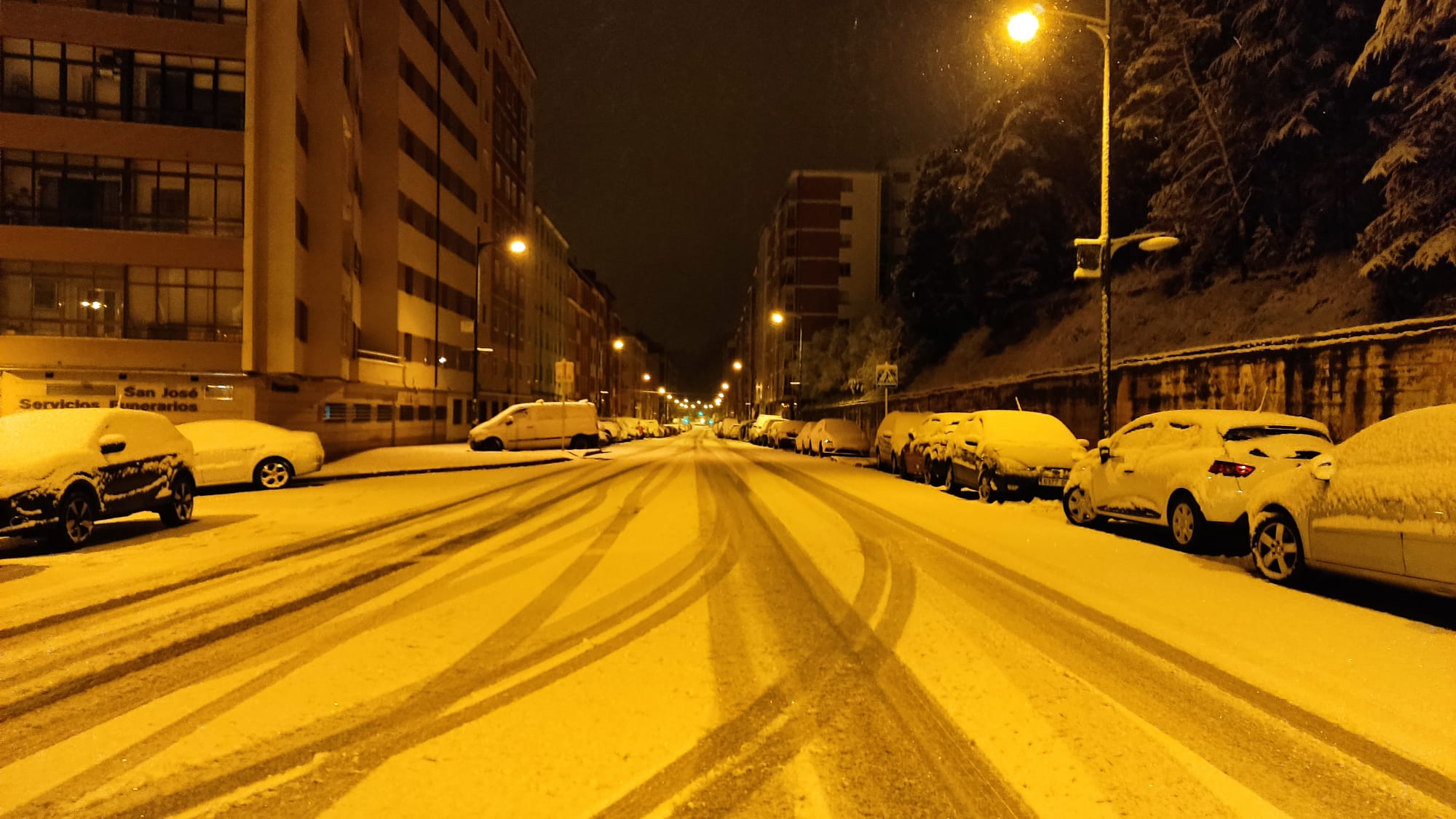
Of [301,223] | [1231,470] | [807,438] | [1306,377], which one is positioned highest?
[301,223]

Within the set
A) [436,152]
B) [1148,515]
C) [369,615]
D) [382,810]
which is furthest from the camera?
[436,152]

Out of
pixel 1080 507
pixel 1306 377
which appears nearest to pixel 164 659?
pixel 1080 507

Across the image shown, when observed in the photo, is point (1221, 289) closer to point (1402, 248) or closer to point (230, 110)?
point (1402, 248)

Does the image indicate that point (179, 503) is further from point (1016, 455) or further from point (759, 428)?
point (759, 428)

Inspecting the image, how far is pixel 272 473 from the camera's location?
58.0ft

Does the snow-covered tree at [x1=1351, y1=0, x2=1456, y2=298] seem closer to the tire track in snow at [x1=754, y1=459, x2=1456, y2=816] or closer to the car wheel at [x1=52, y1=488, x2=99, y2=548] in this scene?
the tire track in snow at [x1=754, y1=459, x2=1456, y2=816]

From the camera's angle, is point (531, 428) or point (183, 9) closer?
point (183, 9)

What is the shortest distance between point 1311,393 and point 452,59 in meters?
43.4

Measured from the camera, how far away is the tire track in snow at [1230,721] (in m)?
3.62

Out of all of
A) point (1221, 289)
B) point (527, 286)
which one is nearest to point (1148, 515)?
point (1221, 289)

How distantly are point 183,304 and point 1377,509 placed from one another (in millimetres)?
30057

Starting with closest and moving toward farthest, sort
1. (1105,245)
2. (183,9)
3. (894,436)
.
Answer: (1105,245), (894,436), (183,9)

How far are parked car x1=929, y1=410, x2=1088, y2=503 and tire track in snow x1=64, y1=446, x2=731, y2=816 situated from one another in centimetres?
954

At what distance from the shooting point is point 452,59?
44562 millimetres
